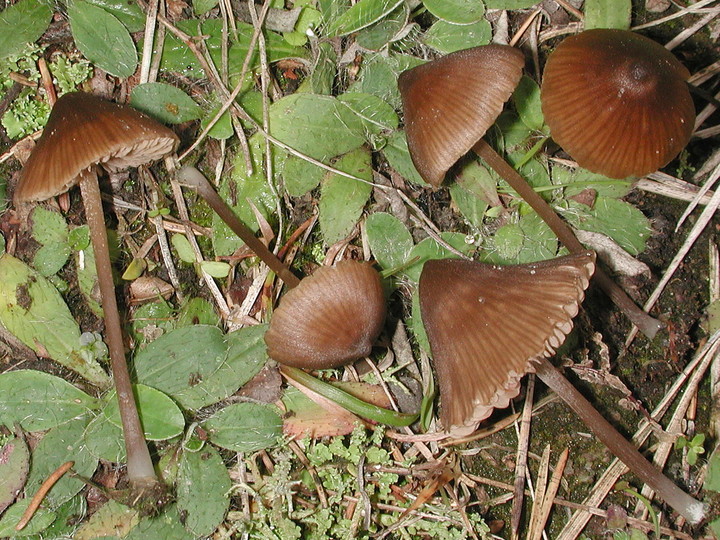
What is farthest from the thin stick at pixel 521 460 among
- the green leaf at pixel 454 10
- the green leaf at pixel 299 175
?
the green leaf at pixel 454 10

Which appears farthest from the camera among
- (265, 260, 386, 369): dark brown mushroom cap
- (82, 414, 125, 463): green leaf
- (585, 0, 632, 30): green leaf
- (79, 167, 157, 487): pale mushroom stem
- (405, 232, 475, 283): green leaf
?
(585, 0, 632, 30): green leaf

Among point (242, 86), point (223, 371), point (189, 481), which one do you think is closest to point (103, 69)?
point (242, 86)

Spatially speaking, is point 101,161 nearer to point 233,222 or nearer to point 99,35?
point 233,222

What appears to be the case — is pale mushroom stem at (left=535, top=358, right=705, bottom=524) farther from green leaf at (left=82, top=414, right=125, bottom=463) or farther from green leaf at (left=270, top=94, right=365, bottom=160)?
green leaf at (left=82, top=414, right=125, bottom=463)

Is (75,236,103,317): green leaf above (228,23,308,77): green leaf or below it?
below

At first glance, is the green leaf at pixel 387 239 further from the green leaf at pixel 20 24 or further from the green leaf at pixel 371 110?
the green leaf at pixel 20 24

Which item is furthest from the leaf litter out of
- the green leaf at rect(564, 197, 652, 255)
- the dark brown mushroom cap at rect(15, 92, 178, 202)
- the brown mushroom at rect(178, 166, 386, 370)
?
the dark brown mushroom cap at rect(15, 92, 178, 202)

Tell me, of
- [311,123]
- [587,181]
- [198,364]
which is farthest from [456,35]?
[198,364]
